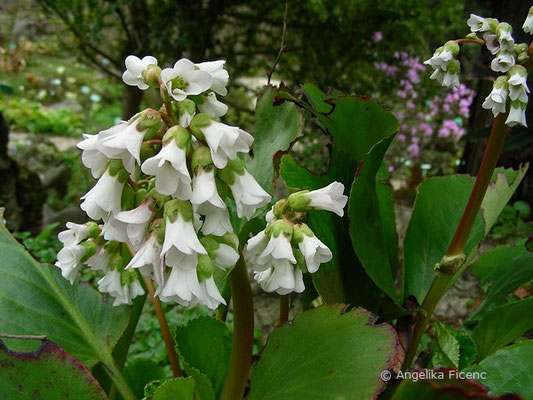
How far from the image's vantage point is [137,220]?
0.54 metres

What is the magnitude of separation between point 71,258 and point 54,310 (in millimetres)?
141

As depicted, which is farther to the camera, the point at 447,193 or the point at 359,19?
the point at 359,19

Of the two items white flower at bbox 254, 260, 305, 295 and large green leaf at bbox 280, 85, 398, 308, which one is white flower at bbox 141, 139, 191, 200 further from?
large green leaf at bbox 280, 85, 398, 308

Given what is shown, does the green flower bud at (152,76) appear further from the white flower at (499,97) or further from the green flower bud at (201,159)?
the white flower at (499,97)

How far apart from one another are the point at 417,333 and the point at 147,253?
53 cm

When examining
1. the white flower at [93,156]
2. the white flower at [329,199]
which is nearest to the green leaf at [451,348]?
the white flower at [329,199]

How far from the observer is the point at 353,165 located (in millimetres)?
854

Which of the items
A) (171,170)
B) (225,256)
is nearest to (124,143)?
(171,170)

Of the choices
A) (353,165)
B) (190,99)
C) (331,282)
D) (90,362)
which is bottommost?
(90,362)

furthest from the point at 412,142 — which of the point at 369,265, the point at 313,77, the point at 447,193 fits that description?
the point at 369,265

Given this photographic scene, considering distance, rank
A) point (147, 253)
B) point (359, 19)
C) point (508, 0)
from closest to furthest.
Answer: point (147, 253) → point (508, 0) → point (359, 19)

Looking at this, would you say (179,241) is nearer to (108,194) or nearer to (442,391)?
(108,194)

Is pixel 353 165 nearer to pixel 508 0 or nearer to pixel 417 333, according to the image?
pixel 417 333

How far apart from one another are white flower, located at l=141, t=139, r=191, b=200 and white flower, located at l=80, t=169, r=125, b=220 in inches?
2.6
